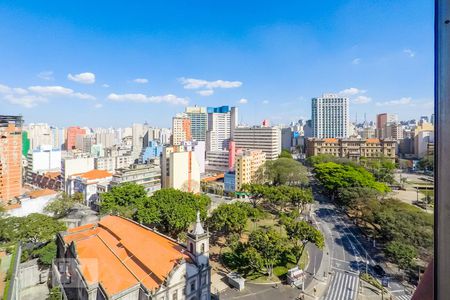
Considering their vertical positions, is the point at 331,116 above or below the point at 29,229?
above

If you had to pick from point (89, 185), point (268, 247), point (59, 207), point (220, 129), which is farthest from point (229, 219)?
point (220, 129)

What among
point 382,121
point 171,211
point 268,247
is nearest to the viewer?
point 268,247

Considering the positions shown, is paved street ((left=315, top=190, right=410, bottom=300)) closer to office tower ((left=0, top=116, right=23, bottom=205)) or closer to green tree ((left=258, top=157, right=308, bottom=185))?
green tree ((left=258, top=157, right=308, bottom=185))

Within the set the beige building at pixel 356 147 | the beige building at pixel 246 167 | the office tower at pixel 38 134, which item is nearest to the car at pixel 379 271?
the beige building at pixel 246 167

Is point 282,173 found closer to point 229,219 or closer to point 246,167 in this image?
point 246,167

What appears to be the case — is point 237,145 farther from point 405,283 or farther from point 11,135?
point 405,283

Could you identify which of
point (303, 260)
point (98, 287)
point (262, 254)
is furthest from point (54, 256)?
point (303, 260)

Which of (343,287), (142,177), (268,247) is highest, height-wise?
(142,177)
